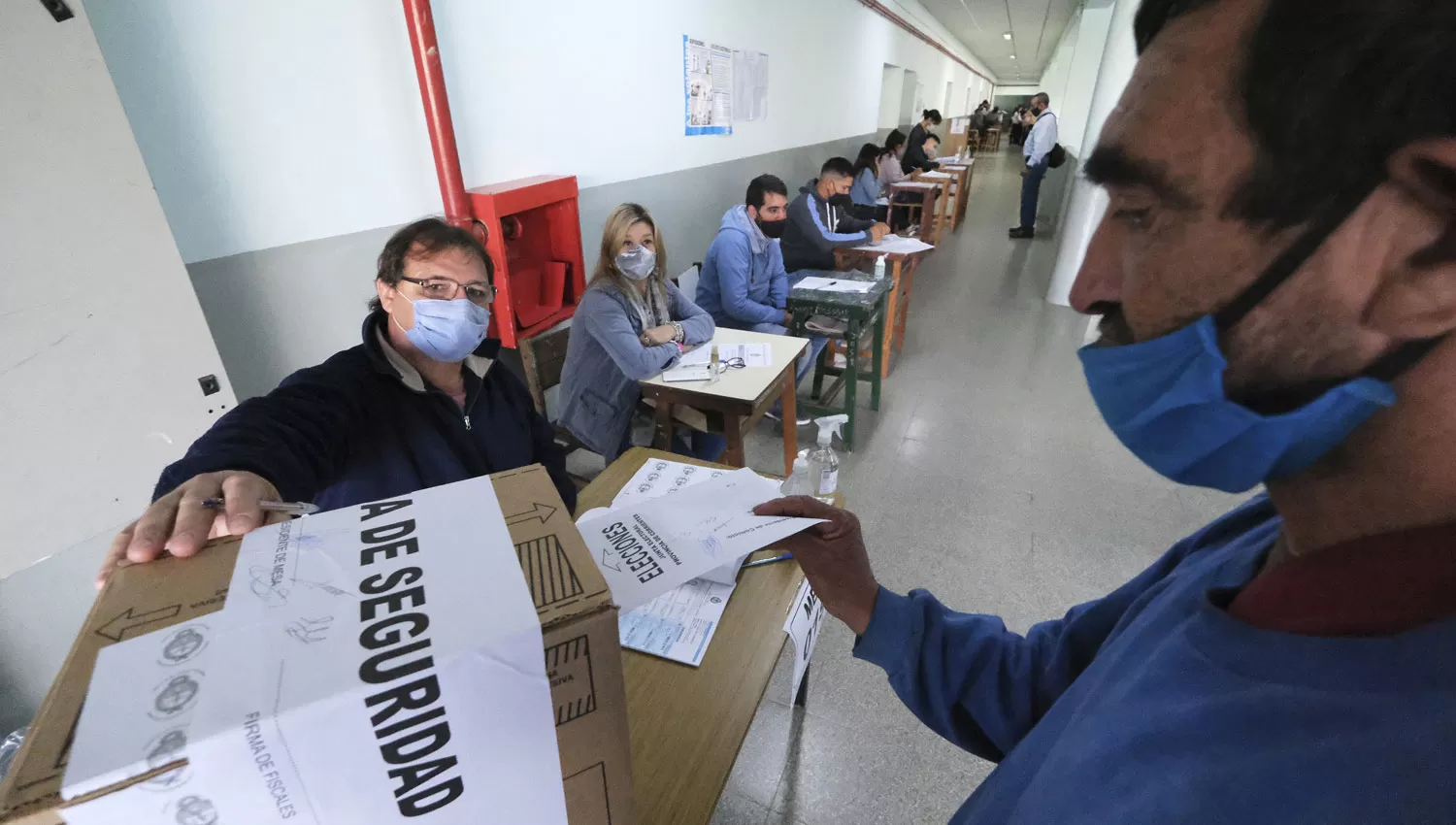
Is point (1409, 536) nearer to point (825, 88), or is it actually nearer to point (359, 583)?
point (359, 583)

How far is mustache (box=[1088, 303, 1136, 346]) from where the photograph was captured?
0.54 metres

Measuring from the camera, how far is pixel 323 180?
178 cm

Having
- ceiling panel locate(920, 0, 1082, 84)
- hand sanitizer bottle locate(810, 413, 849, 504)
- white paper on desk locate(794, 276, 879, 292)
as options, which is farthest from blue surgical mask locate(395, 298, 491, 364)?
ceiling panel locate(920, 0, 1082, 84)

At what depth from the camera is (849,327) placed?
291 cm

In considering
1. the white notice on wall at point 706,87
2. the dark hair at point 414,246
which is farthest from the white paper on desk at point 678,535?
the white notice on wall at point 706,87

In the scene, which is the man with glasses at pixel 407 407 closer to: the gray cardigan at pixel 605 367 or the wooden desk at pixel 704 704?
the wooden desk at pixel 704 704

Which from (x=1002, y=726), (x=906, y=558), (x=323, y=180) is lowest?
(x=906, y=558)

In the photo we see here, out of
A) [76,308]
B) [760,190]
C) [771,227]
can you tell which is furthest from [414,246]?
[771,227]

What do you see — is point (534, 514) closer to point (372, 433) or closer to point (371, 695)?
point (371, 695)

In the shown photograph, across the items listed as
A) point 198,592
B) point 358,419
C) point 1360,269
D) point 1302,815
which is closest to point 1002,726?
point 1302,815

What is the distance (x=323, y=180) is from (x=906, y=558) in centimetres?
237

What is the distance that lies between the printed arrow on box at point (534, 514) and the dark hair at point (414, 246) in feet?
3.48

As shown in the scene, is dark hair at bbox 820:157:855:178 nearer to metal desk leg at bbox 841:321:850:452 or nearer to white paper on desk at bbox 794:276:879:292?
white paper on desk at bbox 794:276:879:292

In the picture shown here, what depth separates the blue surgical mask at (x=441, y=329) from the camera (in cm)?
131
